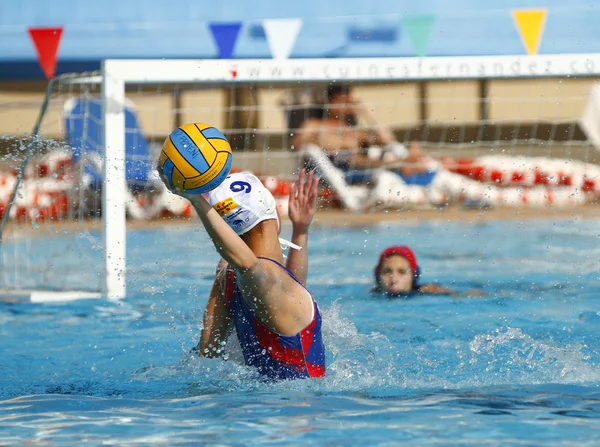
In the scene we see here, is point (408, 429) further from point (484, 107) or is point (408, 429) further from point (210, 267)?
point (484, 107)

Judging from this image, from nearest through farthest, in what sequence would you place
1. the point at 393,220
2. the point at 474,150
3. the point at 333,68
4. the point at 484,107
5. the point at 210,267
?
the point at 333,68 < the point at 210,267 < the point at 393,220 < the point at 474,150 < the point at 484,107

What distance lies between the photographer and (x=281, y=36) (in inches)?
250

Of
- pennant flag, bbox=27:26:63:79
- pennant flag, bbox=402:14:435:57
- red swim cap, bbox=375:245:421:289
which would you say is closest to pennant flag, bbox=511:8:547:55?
pennant flag, bbox=402:14:435:57

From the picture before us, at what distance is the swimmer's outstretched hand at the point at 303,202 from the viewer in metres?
3.90

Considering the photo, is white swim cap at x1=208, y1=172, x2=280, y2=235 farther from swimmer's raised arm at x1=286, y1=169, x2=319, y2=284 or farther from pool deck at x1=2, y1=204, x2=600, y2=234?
pool deck at x1=2, y1=204, x2=600, y2=234

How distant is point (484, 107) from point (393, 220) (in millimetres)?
4602

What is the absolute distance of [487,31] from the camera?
11.3 m

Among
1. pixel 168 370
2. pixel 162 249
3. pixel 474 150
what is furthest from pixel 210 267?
pixel 474 150

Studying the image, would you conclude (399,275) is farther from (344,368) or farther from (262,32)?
(262,32)

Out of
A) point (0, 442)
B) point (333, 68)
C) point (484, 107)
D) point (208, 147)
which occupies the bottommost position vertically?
point (0, 442)

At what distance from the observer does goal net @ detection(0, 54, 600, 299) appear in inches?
228

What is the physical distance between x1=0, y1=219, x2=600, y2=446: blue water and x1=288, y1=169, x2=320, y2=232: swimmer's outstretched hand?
607 mm

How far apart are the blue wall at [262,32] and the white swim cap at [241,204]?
6.68 meters

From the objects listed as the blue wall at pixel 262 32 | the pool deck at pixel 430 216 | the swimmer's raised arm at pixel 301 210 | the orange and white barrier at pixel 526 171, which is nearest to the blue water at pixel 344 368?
the swimmer's raised arm at pixel 301 210
